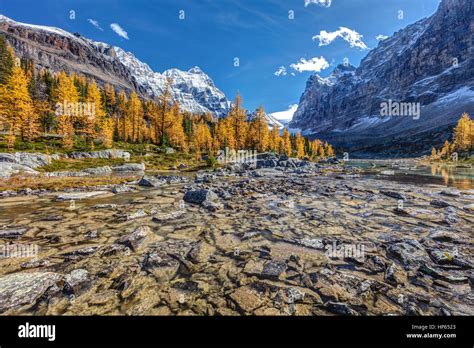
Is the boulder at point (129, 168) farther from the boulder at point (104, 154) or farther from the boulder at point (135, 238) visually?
the boulder at point (135, 238)

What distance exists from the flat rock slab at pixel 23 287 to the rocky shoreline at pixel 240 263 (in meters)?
0.02

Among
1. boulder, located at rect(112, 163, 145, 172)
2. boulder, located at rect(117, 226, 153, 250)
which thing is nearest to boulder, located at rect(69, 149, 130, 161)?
boulder, located at rect(112, 163, 145, 172)

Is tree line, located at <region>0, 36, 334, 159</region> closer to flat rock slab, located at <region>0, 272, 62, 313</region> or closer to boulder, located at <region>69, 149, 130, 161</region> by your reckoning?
boulder, located at <region>69, 149, 130, 161</region>

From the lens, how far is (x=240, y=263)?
19.9ft

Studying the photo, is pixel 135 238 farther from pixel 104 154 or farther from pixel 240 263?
pixel 104 154

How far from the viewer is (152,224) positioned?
30.7 ft

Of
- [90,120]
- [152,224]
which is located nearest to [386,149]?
[90,120]

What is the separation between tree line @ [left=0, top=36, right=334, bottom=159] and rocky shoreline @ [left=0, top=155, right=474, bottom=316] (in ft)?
154

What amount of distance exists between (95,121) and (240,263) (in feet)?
215

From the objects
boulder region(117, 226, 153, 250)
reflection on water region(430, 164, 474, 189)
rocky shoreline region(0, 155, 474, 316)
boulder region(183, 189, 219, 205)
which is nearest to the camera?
rocky shoreline region(0, 155, 474, 316)

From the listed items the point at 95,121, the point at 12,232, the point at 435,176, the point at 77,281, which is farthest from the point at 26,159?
the point at 435,176

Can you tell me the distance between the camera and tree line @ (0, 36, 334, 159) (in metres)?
44.8

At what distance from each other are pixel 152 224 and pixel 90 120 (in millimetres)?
58985

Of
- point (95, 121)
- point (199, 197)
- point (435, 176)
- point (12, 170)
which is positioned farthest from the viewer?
point (95, 121)
